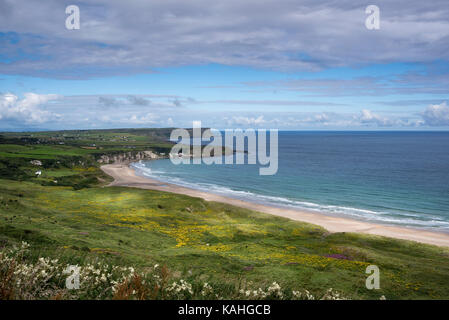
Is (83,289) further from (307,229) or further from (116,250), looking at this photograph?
(307,229)

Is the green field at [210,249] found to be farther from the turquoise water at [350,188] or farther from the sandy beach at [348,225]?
the turquoise water at [350,188]

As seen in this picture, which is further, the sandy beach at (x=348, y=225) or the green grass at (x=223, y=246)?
Result: the sandy beach at (x=348, y=225)

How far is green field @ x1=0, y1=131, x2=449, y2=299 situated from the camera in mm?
17016

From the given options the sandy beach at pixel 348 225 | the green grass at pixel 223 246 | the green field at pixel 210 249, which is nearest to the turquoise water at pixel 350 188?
the sandy beach at pixel 348 225

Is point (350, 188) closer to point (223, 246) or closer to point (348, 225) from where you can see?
point (348, 225)

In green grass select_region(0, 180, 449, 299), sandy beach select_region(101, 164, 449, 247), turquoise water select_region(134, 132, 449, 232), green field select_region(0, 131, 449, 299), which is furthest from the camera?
turquoise water select_region(134, 132, 449, 232)

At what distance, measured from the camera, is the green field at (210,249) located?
17.0 metres

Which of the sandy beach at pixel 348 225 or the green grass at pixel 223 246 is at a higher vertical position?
the green grass at pixel 223 246

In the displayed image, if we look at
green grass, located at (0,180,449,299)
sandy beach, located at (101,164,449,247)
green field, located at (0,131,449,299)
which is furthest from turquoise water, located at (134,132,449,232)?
green grass, located at (0,180,449,299)

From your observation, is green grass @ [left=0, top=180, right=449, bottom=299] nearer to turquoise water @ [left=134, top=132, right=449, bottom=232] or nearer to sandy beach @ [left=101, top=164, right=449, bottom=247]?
sandy beach @ [left=101, top=164, right=449, bottom=247]

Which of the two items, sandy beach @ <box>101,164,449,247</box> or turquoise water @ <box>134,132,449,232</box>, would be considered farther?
turquoise water @ <box>134,132,449,232</box>

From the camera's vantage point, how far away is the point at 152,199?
75.2 m
